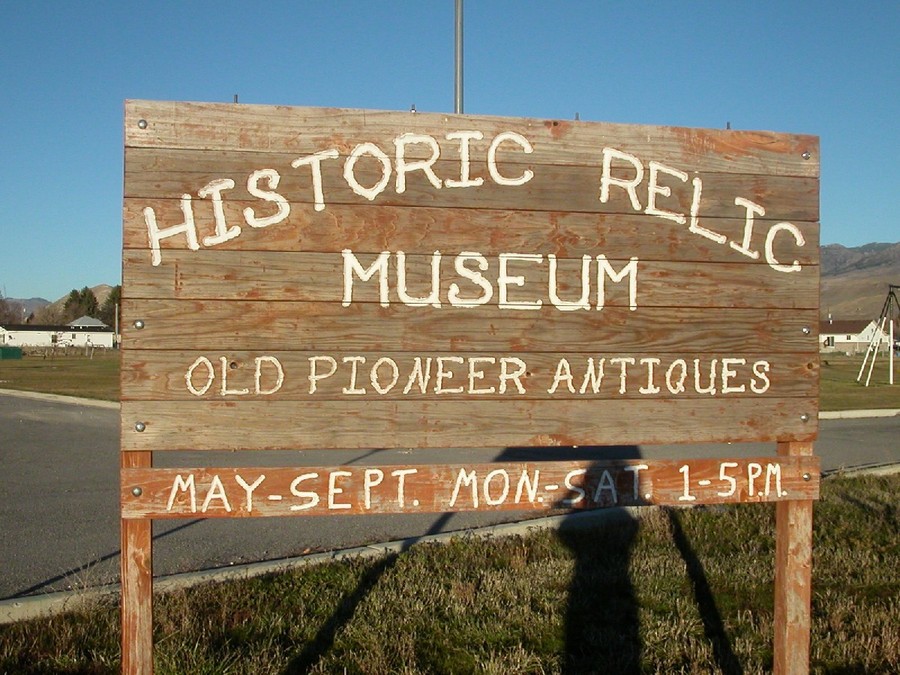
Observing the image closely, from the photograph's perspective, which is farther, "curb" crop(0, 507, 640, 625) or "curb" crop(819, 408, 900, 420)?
"curb" crop(819, 408, 900, 420)

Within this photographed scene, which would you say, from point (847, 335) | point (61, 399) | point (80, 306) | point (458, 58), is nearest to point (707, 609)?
point (458, 58)

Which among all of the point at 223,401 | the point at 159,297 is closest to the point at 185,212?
the point at 159,297

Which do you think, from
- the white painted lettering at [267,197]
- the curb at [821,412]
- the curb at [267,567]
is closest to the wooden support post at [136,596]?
the white painted lettering at [267,197]

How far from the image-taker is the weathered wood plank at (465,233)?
3.39 m

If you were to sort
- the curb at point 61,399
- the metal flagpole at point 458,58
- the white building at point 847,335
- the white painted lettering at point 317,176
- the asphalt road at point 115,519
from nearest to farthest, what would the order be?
the white painted lettering at point 317,176 < the metal flagpole at point 458,58 < the asphalt road at point 115,519 < the curb at point 61,399 < the white building at point 847,335

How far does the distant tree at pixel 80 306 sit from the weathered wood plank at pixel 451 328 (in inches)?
5220

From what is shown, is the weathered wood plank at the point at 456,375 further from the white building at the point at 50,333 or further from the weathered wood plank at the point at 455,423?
the white building at the point at 50,333

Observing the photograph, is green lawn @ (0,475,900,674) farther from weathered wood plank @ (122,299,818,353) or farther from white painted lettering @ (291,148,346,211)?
white painted lettering @ (291,148,346,211)

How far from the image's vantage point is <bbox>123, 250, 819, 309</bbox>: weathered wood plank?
133 inches

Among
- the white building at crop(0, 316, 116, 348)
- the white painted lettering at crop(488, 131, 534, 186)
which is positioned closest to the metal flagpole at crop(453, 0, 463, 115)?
the white painted lettering at crop(488, 131, 534, 186)

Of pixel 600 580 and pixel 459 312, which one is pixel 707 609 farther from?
pixel 459 312

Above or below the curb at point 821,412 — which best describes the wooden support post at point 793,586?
above

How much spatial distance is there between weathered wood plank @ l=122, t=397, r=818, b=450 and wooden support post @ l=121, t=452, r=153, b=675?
23 centimetres

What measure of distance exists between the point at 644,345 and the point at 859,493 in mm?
5981
